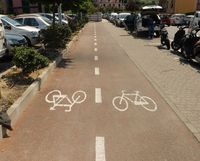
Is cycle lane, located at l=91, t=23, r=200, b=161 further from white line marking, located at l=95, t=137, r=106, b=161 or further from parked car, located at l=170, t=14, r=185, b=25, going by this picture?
parked car, located at l=170, t=14, r=185, b=25

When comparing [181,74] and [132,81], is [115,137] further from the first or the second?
[181,74]

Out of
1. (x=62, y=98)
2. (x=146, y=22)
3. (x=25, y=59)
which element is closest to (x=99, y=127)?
(x=62, y=98)

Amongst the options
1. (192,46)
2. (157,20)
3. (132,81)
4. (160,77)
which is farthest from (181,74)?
(157,20)

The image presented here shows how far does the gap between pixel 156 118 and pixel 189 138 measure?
3.84 feet

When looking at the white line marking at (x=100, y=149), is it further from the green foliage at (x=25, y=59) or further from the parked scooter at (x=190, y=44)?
the parked scooter at (x=190, y=44)

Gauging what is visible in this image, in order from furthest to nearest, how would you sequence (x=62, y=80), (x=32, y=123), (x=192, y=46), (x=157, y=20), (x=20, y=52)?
1. (x=157, y=20)
2. (x=192, y=46)
3. (x=62, y=80)
4. (x=20, y=52)
5. (x=32, y=123)

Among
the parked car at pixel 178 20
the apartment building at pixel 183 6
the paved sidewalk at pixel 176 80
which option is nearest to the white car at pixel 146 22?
the paved sidewalk at pixel 176 80

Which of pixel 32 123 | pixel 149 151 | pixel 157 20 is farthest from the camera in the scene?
pixel 157 20

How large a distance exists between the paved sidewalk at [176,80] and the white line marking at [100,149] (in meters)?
1.68

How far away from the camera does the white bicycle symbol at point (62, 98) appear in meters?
7.99

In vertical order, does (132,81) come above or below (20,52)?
below

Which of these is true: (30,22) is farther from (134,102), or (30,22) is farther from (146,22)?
(134,102)

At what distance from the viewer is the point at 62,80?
10.8m

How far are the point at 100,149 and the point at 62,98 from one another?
3281mm
